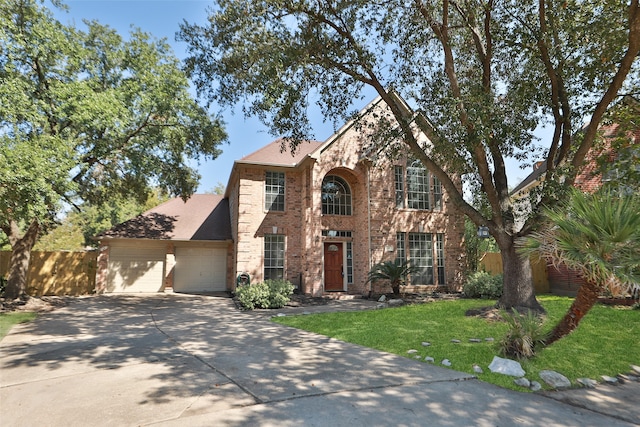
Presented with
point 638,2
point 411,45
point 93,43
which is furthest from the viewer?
point 93,43

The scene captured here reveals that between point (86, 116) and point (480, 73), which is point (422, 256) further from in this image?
point (86, 116)

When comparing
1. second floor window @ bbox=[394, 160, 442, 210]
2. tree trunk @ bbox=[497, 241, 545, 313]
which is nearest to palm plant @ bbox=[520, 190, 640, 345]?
tree trunk @ bbox=[497, 241, 545, 313]

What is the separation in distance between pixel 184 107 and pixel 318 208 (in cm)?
666

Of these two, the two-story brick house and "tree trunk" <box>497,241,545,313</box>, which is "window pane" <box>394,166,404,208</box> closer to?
the two-story brick house

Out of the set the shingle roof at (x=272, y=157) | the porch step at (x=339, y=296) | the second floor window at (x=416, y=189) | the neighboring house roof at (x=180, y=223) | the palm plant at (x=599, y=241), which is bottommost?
the porch step at (x=339, y=296)

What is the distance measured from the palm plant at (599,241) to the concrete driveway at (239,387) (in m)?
1.69

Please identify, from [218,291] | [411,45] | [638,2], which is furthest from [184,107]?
[638,2]

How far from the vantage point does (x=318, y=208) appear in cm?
1588

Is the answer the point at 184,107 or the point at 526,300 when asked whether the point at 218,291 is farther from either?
the point at 526,300

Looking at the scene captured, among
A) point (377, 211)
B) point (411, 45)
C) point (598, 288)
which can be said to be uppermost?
point (411, 45)

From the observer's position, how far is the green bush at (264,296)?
12505 millimetres

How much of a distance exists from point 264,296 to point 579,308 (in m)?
9.33

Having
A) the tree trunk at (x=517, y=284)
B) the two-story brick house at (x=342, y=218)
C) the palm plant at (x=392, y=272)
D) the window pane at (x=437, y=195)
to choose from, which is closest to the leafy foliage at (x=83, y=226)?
the two-story brick house at (x=342, y=218)

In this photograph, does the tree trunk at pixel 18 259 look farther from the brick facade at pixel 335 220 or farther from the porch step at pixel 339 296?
the porch step at pixel 339 296
